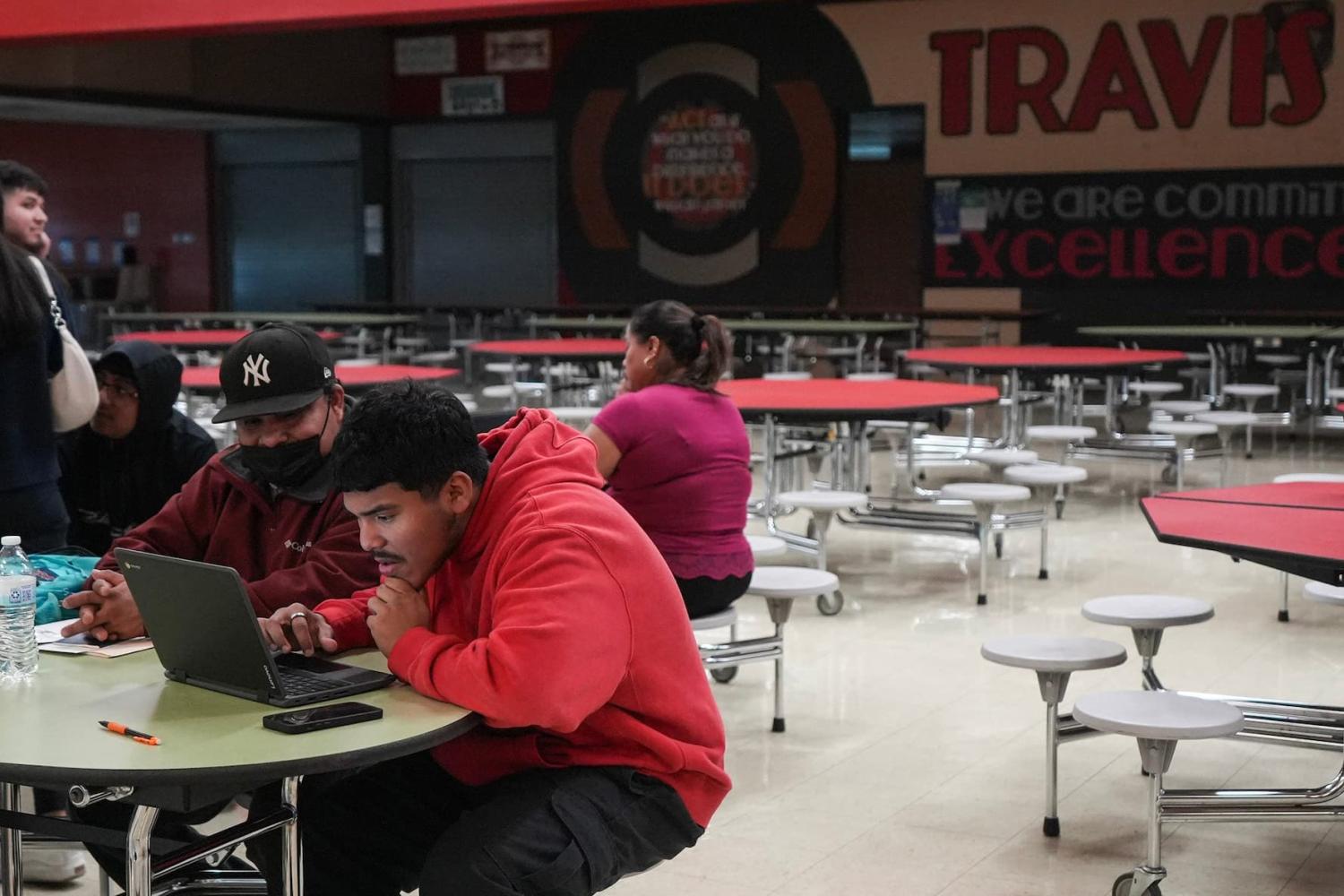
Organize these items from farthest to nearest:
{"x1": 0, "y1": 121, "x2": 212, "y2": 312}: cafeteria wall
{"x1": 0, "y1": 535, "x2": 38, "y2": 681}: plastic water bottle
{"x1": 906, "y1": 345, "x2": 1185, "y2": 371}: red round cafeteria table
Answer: {"x1": 0, "y1": 121, "x2": 212, "y2": 312}: cafeteria wall, {"x1": 906, "y1": 345, "x2": 1185, "y2": 371}: red round cafeteria table, {"x1": 0, "y1": 535, "x2": 38, "y2": 681}: plastic water bottle

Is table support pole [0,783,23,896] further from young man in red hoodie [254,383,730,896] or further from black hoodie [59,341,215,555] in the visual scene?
black hoodie [59,341,215,555]

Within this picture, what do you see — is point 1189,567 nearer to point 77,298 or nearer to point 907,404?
point 907,404

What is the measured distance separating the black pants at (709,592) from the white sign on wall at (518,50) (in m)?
14.7

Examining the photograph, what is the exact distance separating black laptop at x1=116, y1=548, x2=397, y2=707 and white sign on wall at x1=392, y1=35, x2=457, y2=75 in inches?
685

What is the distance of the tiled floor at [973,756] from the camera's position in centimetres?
349

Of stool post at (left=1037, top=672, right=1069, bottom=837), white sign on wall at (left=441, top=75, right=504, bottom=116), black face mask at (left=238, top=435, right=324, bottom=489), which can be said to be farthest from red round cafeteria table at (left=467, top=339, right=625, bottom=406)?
white sign on wall at (left=441, top=75, right=504, bottom=116)

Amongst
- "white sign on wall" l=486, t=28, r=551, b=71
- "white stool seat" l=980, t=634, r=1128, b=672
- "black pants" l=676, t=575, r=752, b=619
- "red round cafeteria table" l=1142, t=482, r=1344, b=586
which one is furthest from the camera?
"white sign on wall" l=486, t=28, r=551, b=71

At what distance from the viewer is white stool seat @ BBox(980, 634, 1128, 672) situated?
3723 mm

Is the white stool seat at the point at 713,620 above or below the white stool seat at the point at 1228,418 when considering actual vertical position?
below

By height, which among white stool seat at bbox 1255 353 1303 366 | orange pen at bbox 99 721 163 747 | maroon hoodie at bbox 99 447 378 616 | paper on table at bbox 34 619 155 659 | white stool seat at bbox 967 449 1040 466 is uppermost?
white stool seat at bbox 1255 353 1303 366

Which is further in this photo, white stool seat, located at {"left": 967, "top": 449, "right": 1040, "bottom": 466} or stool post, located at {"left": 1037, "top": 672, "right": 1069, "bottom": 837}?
white stool seat, located at {"left": 967, "top": 449, "right": 1040, "bottom": 466}

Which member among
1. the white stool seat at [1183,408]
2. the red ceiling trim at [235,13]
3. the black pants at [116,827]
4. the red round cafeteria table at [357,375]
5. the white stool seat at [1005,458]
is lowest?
the black pants at [116,827]

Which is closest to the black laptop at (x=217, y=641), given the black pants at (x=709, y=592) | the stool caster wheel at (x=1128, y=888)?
the stool caster wheel at (x=1128, y=888)

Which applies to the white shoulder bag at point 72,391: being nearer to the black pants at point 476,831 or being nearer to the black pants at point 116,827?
the black pants at point 116,827
